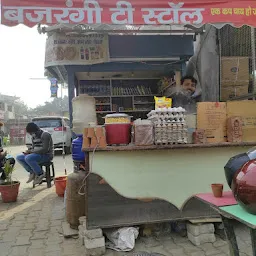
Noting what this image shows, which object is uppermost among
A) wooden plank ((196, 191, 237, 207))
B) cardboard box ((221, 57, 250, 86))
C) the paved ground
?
cardboard box ((221, 57, 250, 86))

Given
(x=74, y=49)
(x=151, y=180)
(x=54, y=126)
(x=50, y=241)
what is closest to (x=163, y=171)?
(x=151, y=180)

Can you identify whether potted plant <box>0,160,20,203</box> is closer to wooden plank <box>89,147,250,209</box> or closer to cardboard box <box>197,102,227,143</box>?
wooden plank <box>89,147,250,209</box>

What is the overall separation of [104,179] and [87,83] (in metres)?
3.95

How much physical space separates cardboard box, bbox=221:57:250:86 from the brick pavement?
244 cm

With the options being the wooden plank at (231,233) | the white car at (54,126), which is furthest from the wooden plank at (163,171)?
the white car at (54,126)

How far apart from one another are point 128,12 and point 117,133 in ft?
4.16

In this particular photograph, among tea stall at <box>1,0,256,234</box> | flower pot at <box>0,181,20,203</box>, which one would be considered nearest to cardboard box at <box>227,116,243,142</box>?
tea stall at <box>1,0,256,234</box>

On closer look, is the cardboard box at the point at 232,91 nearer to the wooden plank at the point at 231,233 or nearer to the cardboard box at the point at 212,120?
the cardboard box at the point at 212,120

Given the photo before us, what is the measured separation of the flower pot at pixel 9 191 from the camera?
4.97 m

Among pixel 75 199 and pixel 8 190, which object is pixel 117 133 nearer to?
pixel 75 199

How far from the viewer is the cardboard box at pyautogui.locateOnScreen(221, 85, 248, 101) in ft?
15.4

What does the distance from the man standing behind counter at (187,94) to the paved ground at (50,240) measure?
2155 millimetres

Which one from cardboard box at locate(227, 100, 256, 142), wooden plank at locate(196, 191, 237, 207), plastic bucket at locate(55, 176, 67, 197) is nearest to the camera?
wooden plank at locate(196, 191, 237, 207)

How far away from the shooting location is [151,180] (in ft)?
10.1
